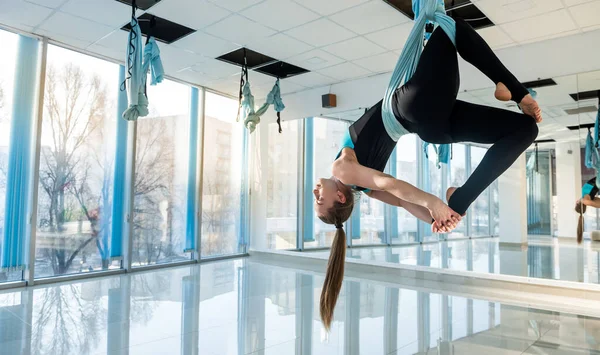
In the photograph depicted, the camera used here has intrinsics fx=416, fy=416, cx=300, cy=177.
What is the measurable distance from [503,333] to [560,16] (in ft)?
11.4

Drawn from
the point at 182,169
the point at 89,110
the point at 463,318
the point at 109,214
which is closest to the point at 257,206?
the point at 182,169

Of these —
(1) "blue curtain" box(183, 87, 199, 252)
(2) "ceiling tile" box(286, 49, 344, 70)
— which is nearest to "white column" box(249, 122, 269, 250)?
(1) "blue curtain" box(183, 87, 199, 252)

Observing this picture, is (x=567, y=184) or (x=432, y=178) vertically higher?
(x=432, y=178)

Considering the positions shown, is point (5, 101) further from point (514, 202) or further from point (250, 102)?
point (514, 202)

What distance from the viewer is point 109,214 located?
6.27 m

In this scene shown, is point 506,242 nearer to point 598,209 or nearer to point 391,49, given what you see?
point 598,209

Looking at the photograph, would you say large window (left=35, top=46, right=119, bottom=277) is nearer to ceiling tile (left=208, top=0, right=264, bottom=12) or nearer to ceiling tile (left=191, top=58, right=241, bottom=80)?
ceiling tile (left=191, top=58, right=241, bottom=80)

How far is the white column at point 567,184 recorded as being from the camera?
4859 millimetres

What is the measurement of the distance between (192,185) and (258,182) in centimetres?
146

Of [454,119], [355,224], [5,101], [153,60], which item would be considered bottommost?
[355,224]

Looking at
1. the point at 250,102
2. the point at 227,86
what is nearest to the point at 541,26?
the point at 250,102

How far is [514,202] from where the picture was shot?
5.76 meters

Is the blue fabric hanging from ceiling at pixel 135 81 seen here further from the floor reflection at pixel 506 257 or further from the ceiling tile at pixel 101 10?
the floor reflection at pixel 506 257

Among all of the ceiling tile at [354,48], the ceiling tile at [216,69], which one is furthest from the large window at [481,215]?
the ceiling tile at [216,69]
